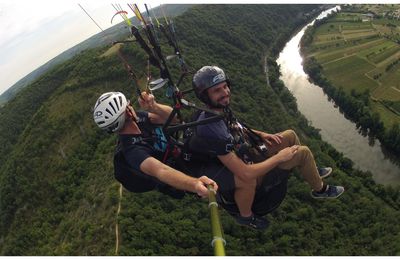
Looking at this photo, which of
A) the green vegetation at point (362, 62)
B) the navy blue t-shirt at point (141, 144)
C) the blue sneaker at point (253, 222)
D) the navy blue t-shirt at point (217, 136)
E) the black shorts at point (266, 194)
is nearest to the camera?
the navy blue t-shirt at point (217, 136)

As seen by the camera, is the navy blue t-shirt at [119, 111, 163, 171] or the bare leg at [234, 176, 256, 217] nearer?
the navy blue t-shirt at [119, 111, 163, 171]

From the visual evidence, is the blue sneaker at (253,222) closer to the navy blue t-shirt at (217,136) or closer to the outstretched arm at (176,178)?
the navy blue t-shirt at (217,136)

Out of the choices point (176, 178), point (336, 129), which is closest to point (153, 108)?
point (176, 178)

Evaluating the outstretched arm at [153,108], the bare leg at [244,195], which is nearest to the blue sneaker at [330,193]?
the bare leg at [244,195]

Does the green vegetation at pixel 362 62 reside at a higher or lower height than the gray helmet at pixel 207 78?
lower

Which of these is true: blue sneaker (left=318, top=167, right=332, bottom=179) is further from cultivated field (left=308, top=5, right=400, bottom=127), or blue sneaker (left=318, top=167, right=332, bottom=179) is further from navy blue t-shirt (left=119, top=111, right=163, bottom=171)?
cultivated field (left=308, top=5, right=400, bottom=127)

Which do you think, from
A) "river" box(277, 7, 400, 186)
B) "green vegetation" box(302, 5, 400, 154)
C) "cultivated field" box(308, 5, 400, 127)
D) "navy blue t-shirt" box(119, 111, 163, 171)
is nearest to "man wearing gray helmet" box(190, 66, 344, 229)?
"navy blue t-shirt" box(119, 111, 163, 171)

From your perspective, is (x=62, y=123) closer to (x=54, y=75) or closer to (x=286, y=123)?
(x=54, y=75)
